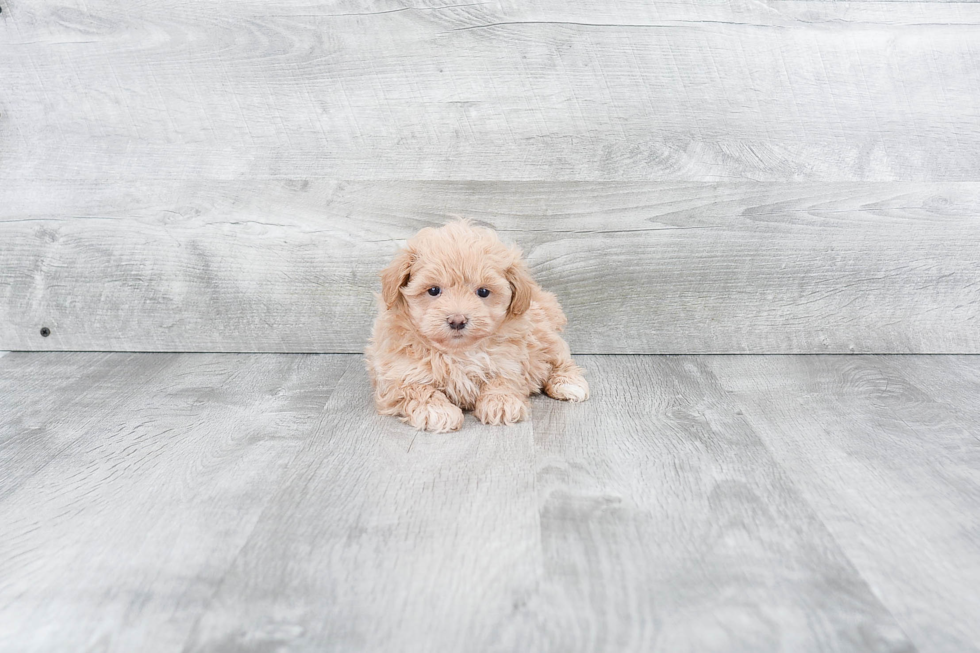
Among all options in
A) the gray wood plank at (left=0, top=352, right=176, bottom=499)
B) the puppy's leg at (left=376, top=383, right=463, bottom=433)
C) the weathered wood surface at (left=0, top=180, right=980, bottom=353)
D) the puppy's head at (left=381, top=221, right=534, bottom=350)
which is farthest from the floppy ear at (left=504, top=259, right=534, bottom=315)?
the gray wood plank at (left=0, top=352, right=176, bottom=499)

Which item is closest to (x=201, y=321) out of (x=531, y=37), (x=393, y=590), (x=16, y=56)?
(x=16, y=56)

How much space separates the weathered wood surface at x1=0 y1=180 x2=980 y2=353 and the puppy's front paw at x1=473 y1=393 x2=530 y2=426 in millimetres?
557

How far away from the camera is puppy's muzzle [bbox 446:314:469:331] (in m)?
1.46

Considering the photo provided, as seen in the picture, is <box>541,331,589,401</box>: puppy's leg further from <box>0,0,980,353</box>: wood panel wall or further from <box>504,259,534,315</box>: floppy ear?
<box>0,0,980,353</box>: wood panel wall

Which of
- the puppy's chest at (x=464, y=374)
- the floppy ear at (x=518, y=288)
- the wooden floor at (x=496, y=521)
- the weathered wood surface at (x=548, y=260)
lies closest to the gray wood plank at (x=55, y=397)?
the wooden floor at (x=496, y=521)

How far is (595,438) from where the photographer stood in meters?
1.51

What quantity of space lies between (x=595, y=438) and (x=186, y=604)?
832 mm

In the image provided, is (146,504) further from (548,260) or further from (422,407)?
(548,260)

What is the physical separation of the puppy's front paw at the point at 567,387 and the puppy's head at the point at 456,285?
0.88 ft

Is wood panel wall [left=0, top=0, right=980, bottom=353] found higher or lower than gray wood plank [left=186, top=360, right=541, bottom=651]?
higher

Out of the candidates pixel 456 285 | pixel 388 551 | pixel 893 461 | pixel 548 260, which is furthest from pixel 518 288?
pixel 893 461

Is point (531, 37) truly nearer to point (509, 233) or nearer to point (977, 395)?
point (509, 233)

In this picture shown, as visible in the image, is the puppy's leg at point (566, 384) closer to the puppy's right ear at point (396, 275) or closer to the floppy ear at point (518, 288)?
the floppy ear at point (518, 288)

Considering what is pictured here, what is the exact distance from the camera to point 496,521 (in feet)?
3.90
